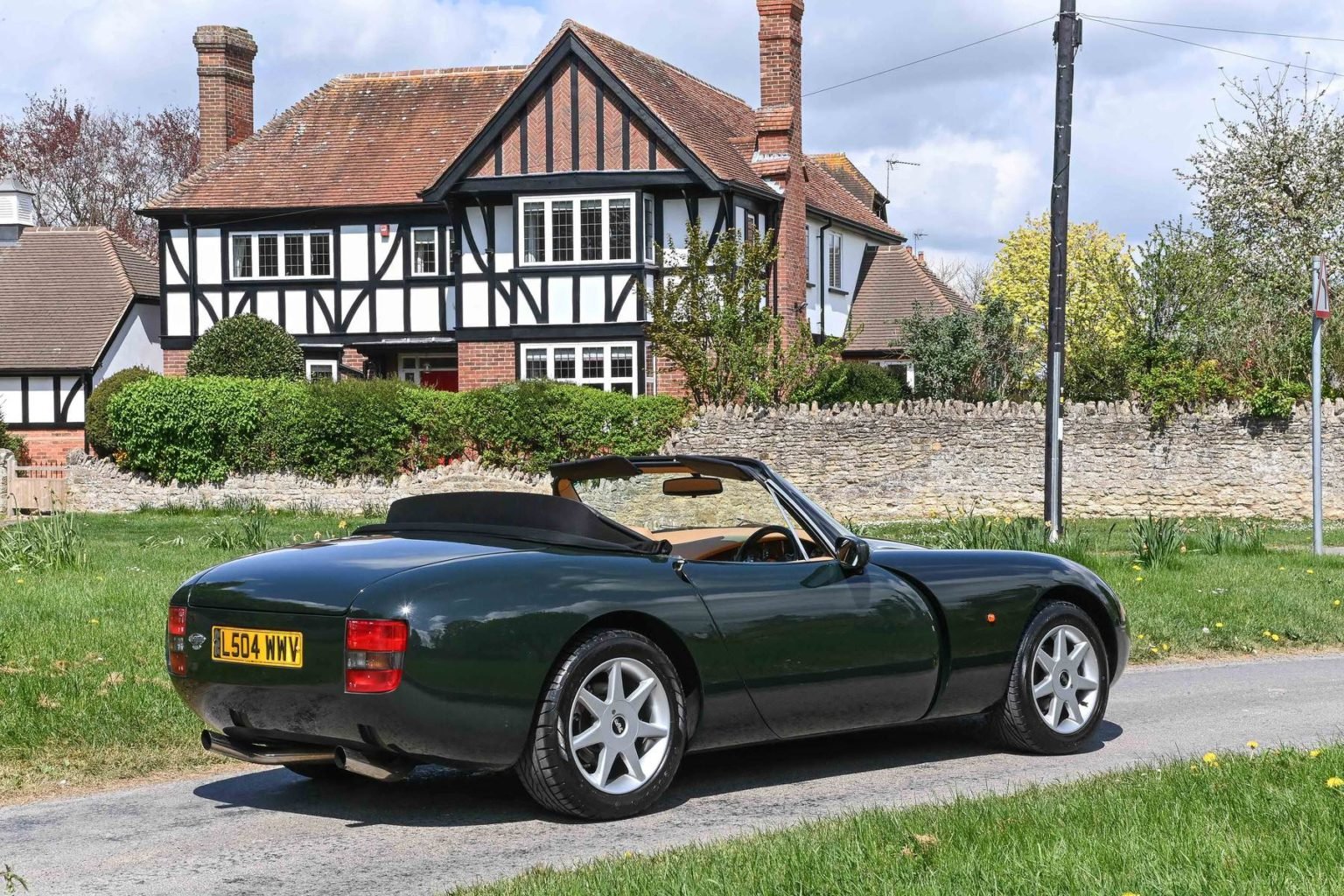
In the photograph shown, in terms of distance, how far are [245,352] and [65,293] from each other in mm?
11080

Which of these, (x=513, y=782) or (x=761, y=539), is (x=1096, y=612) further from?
(x=513, y=782)

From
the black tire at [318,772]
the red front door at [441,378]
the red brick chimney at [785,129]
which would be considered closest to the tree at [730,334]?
the red brick chimney at [785,129]

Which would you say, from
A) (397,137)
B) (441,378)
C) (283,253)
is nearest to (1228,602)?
(441,378)

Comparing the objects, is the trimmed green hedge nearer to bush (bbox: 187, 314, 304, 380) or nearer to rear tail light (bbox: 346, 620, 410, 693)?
bush (bbox: 187, 314, 304, 380)

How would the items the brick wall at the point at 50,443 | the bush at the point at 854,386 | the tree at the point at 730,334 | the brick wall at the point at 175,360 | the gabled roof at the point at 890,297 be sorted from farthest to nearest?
1. the gabled roof at the point at 890,297
2. the brick wall at the point at 50,443
3. the brick wall at the point at 175,360
4. the bush at the point at 854,386
5. the tree at the point at 730,334

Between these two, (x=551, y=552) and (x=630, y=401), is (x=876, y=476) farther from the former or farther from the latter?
(x=551, y=552)

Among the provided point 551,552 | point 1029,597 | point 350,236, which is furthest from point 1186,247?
point 551,552

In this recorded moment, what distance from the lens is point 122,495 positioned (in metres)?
30.3

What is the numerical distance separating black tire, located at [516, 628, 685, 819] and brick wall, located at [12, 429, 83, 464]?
37.9m

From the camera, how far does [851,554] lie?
691cm

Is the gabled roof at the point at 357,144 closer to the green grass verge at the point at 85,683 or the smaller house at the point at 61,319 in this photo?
the smaller house at the point at 61,319

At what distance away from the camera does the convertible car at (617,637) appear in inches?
224

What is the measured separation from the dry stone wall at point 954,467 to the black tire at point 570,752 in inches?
877

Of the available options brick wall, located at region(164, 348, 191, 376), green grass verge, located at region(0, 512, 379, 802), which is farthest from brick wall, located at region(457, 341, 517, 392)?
green grass verge, located at region(0, 512, 379, 802)
